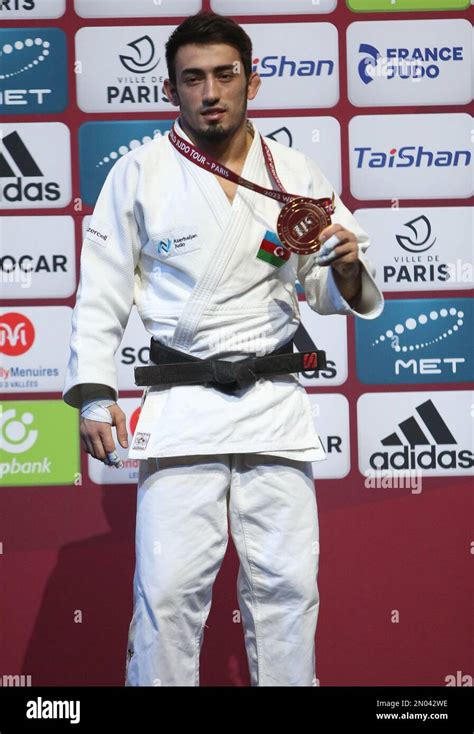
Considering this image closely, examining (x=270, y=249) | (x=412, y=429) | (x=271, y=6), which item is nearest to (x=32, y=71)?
(x=271, y=6)

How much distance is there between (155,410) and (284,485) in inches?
13.2

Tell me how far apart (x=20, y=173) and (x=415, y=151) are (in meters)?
1.19

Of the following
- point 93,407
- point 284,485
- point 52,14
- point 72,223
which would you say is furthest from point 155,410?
point 52,14

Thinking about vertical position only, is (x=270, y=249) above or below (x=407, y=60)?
below

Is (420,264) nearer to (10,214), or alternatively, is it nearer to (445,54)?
(445,54)

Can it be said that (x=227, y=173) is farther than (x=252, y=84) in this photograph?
No

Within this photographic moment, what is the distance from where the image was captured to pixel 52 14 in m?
3.20

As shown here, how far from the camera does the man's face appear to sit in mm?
2408

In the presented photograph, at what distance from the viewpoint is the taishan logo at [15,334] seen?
324 centimetres

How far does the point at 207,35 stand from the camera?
95.9 inches

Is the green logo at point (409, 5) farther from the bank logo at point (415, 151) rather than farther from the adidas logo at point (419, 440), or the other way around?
the adidas logo at point (419, 440)

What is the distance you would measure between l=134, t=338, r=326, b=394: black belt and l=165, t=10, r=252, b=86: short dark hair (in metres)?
0.65

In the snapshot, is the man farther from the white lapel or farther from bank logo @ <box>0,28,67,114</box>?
bank logo @ <box>0,28,67,114</box>

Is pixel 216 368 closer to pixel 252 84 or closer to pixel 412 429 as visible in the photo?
pixel 252 84
